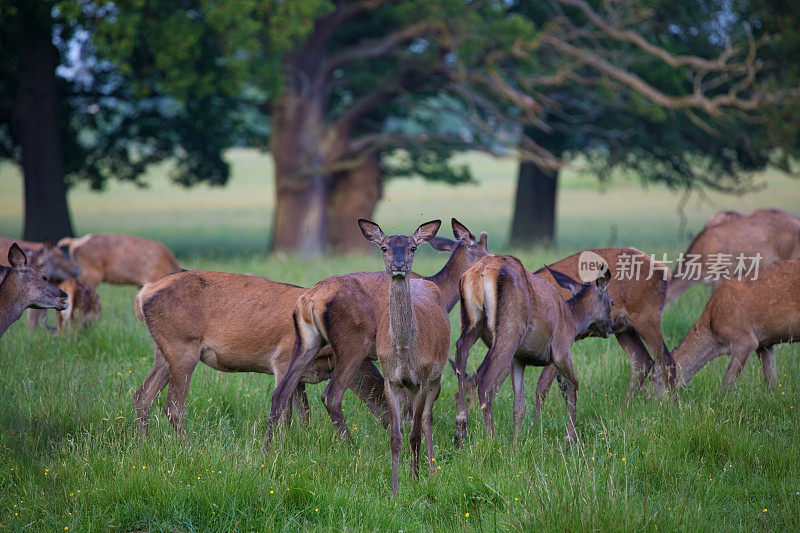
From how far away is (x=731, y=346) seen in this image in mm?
7973

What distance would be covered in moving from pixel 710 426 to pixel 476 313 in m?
1.82

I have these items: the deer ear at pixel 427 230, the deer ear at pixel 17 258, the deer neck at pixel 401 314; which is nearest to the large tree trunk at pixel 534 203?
the deer ear at pixel 17 258

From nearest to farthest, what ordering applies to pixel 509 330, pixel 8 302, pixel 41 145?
1. pixel 509 330
2. pixel 8 302
3. pixel 41 145

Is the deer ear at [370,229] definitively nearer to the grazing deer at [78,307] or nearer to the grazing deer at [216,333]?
the grazing deer at [216,333]

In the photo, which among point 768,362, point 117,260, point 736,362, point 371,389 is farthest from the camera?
point 117,260

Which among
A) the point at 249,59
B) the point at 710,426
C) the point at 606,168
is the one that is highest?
the point at 249,59

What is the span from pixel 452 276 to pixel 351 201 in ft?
42.5

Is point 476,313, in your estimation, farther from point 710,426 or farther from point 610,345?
point 610,345

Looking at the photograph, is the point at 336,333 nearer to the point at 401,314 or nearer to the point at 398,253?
the point at 401,314

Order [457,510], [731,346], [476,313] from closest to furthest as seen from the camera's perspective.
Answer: [457,510] → [476,313] → [731,346]

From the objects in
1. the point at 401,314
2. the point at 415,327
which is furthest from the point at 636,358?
the point at 401,314

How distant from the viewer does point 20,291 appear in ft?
23.6

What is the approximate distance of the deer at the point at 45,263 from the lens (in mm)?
10227

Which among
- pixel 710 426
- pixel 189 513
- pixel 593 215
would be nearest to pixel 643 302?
pixel 710 426
